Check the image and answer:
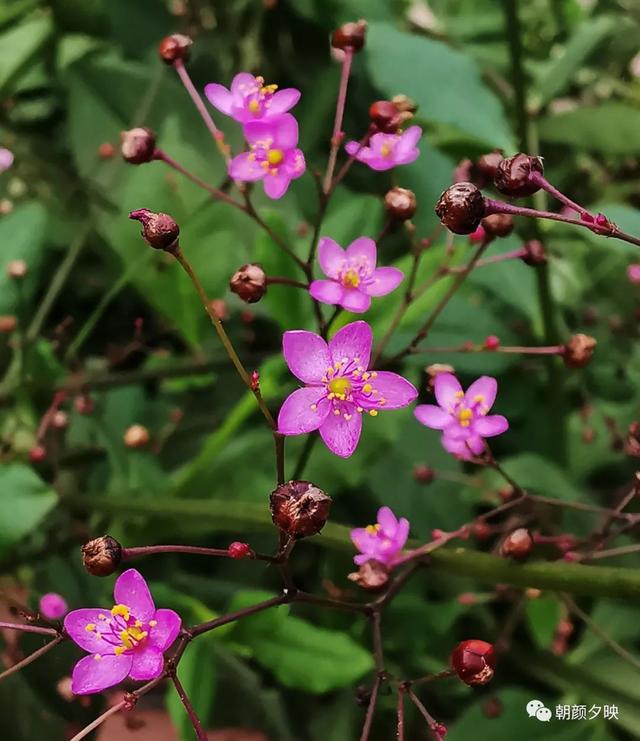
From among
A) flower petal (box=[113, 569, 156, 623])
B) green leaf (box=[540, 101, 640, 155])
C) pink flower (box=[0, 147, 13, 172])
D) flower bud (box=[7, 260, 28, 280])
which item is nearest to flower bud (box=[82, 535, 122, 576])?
flower petal (box=[113, 569, 156, 623])

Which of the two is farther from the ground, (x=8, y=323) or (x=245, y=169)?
(x=245, y=169)

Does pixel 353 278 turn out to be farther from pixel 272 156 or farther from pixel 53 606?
pixel 53 606

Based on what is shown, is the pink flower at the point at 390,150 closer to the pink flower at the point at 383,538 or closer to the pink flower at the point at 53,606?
the pink flower at the point at 383,538

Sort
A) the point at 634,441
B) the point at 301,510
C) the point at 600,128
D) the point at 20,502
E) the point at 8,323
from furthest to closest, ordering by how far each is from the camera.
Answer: the point at 600,128 < the point at 8,323 < the point at 20,502 < the point at 634,441 < the point at 301,510

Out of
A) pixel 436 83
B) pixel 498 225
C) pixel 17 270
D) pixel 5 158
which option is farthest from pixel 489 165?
pixel 5 158

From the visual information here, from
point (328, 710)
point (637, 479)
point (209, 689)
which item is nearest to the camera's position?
point (637, 479)

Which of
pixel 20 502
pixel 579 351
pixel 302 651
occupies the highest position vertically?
pixel 579 351

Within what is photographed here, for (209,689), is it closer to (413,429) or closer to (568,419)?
(413,429)

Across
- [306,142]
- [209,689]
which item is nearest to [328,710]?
[209,689]
